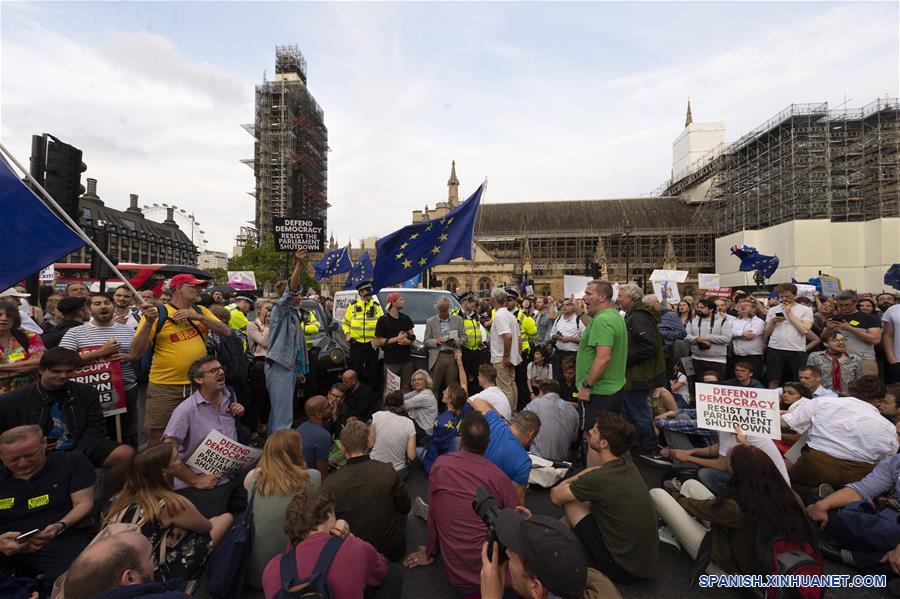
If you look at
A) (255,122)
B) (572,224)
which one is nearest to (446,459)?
(572,224)

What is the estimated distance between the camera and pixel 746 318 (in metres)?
7.85

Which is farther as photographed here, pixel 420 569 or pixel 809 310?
pixel 809 310

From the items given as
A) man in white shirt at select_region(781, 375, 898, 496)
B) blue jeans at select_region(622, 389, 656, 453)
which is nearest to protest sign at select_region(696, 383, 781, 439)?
man in white shirt at select_region(781, 375, 898, 496)

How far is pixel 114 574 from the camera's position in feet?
6.06

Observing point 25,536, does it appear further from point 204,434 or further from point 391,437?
point 391,437

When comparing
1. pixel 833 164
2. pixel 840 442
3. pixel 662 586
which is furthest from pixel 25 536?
pixel 833 164

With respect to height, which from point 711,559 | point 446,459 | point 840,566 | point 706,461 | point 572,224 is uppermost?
point 572,224

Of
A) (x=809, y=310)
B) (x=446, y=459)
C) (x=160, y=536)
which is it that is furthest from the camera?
(x=809, y=310)

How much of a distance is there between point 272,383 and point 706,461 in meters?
4.84

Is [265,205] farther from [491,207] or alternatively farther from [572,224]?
[572,224]

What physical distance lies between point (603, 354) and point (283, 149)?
65.6 m

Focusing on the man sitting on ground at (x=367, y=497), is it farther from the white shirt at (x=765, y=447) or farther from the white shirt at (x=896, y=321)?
the white shirt at (x=896, y=321)

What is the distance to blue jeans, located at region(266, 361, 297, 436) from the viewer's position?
578 cm

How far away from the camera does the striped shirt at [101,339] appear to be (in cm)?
455
